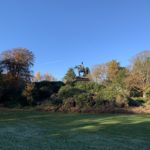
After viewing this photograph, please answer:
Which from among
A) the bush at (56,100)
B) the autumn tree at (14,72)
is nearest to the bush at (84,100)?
the bush at (56,100)

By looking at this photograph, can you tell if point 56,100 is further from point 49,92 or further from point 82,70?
point 82,70

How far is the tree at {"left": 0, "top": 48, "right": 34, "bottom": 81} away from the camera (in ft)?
85.3

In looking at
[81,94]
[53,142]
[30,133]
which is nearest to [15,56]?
[81,94]

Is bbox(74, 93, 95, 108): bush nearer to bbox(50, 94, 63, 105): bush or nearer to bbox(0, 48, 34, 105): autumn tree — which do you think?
bbox(50, 94, 63, 105): bush

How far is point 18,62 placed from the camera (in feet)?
86.5

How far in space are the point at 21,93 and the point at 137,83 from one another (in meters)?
17.7

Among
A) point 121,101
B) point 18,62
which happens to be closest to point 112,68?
point 18,62

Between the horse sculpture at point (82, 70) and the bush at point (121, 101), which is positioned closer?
the bush at point (121, 101)

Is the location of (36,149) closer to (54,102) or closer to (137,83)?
(54,102)

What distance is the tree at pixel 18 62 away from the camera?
2601cm

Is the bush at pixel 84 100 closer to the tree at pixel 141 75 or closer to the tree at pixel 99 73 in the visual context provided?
the tree at pixel 141 75

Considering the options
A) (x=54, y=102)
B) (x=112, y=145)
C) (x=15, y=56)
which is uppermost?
(x=15, y=56)

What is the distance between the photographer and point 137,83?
33906 mm

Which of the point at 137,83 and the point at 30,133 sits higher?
the point at 137,83
